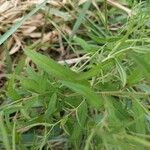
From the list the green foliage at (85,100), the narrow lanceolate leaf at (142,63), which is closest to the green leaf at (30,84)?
the green foliage at (85,100)

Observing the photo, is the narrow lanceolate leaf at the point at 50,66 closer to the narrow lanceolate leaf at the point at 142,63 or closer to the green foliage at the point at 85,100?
the green foliage at the point at 85,100

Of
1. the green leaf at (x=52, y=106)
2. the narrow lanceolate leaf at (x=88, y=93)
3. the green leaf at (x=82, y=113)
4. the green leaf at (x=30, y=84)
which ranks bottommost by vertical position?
the green leaf at (x=82, y=113)

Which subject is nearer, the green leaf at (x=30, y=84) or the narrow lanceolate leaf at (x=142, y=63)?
the narrow lanceolate leaf at (x=142, y=63)

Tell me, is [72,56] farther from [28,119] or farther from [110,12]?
[28,119]

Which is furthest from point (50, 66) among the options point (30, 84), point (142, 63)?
point (142, 63)

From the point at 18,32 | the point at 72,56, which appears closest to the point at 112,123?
the point at 72,56

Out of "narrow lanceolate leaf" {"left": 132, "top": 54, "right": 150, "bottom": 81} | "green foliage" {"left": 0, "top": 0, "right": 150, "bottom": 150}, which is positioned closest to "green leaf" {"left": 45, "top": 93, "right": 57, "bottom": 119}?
"green foliage" {"left": 0, "top": 0, "right": 150, "bottom": 150}

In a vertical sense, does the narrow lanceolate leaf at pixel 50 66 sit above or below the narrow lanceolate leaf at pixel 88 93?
above

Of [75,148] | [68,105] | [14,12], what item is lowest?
[75,148]
